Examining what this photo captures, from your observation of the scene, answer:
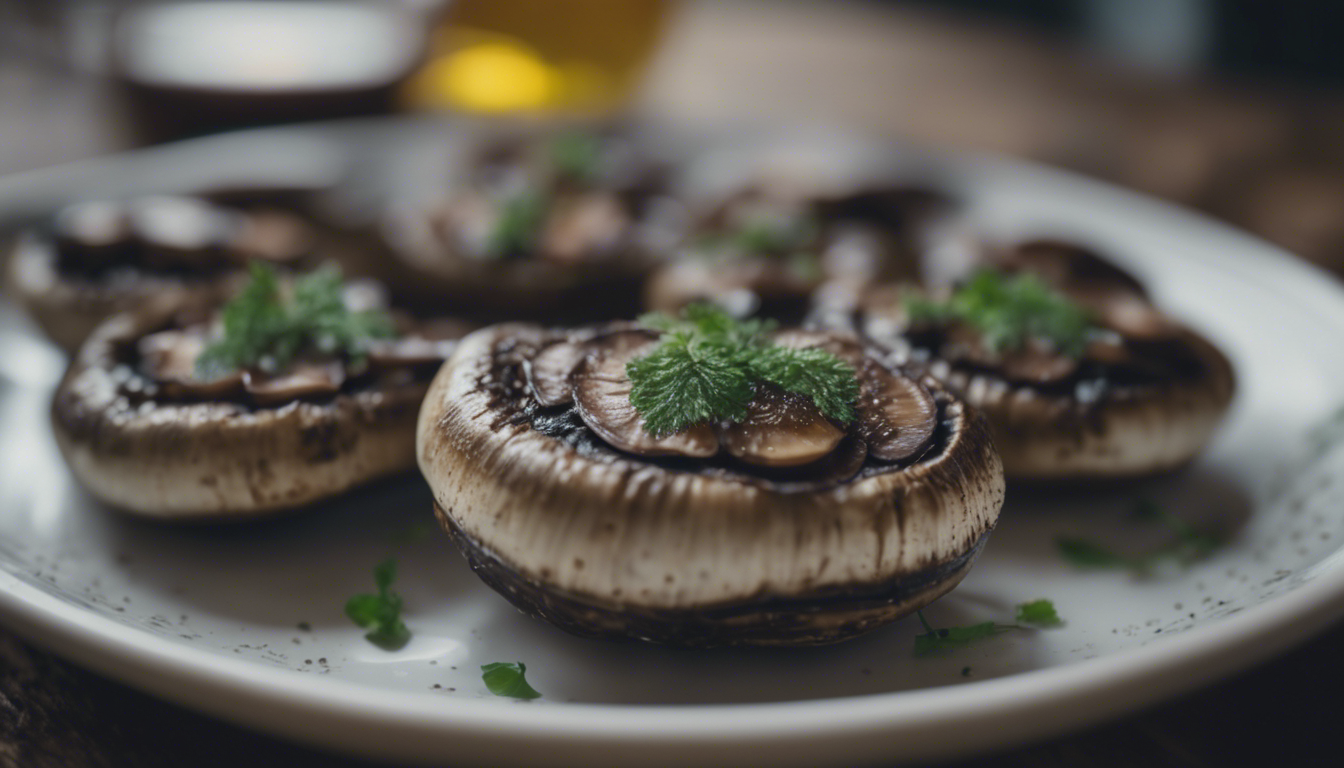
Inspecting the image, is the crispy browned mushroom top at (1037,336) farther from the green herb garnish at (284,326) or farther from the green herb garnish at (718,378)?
the green herb garnish at (284,326)

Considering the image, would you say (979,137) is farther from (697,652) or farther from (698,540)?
(698,540)

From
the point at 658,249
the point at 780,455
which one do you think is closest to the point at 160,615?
the point at 780,455

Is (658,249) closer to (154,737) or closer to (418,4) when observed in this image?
(154,737)

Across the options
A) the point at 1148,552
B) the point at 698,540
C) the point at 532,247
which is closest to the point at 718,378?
Answer: the point at 698,540

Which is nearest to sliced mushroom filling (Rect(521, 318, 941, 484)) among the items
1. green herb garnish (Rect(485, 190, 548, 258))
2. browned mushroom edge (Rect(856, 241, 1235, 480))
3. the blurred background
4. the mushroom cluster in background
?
the mushroom cluster in background

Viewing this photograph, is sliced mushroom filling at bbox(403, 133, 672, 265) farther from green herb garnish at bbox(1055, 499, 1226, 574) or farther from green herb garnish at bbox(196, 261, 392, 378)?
green herb garnish at bbox(1055, 499, 1226, 574)

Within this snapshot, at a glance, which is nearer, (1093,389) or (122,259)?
(1093,389)
